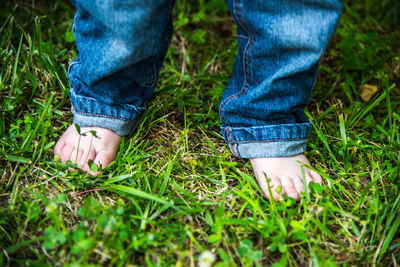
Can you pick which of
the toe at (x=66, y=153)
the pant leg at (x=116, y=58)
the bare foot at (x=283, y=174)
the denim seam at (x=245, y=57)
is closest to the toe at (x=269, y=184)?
the bare foot at (x=283, y=174)

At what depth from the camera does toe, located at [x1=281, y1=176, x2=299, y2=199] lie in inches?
43.9

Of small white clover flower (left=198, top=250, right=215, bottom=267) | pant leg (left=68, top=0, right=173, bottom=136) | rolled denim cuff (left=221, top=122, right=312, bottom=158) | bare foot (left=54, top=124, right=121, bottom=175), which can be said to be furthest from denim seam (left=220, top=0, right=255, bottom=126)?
small white clover flower (left=198, top=250, right=215, bottom=267)

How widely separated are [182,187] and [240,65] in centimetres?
49

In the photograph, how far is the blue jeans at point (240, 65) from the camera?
0.92 m

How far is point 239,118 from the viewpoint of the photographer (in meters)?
1.19

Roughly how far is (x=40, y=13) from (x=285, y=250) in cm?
172

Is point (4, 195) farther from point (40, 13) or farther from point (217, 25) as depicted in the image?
point (217, 25)

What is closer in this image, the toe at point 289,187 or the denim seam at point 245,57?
the denim seam at point 245,57

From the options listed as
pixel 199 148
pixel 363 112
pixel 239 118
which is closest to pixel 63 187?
pixel 199 148

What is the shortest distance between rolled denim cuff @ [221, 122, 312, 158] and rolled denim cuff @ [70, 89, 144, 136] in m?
0.40

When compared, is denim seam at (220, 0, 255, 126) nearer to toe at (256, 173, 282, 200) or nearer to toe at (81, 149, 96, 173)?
toe at (256, 173, 282, 200)

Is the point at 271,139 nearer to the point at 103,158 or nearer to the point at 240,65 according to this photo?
the point at 240,65

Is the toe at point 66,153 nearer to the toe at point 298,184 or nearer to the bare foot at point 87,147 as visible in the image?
the bare foot at point 87,147

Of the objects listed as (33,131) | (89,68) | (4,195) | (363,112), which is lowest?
(4,195)
